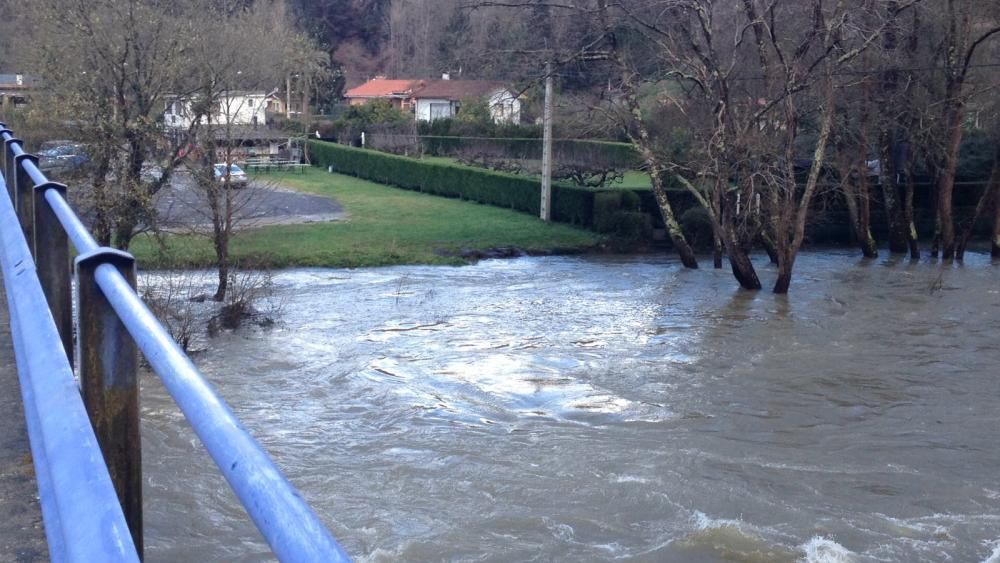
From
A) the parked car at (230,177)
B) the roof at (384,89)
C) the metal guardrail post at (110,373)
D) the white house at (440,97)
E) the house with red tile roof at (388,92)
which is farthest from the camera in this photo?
the roof at (384,89)

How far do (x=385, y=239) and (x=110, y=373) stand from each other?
26.4 m

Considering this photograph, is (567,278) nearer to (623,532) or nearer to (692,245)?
(692,245)

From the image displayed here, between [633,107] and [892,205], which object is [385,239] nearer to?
[633,107]

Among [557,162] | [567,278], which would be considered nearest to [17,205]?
[567,278]

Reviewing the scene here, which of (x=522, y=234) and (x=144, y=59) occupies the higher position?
(x=144, y=59)

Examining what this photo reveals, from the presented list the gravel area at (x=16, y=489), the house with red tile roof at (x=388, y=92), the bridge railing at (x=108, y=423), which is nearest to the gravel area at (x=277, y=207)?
the gravel area at (x=16, y=489)

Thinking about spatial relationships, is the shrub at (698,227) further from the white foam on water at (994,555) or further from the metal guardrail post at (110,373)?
the metal guardrail post at (110,373)

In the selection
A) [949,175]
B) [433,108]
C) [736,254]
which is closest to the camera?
[736,254]

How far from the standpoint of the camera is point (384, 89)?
214ft

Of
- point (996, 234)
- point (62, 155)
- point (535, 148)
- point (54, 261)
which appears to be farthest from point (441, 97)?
point (54, 261)

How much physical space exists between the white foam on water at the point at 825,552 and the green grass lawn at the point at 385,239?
45.8ft

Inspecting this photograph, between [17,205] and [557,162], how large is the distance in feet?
120

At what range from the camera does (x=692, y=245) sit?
28125 mm

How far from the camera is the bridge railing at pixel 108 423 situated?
123 centimetres
